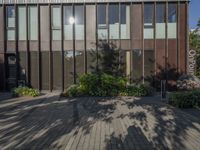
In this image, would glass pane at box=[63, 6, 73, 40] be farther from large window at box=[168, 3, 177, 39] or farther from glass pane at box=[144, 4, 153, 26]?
large window at box=[168, 3, 177, 39]

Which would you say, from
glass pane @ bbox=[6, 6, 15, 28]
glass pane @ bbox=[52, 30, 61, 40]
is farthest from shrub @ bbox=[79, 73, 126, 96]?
glass pane @ bbox=[6, 6, 15, 28]

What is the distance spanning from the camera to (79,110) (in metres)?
12.2

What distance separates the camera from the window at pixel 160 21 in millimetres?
20234

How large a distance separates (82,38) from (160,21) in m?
5.68

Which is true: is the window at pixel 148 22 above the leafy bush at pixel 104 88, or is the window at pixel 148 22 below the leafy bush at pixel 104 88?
above

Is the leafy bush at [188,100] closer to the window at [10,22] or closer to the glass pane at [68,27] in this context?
the glass pane at [68,27]

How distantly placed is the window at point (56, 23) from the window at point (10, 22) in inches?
111

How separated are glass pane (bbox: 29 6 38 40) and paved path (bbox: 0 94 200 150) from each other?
336 inches

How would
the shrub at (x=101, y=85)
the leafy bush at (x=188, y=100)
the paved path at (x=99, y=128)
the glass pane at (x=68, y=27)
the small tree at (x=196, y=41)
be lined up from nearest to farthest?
1. the paved path at (x=99, y=128)
2. the leafy bush at (x=188, y=100)
3. the shrub at (x=101, y=85)
4. the glass pane at (x=68, y=27)
5. the small tree at (x=196, y=41)

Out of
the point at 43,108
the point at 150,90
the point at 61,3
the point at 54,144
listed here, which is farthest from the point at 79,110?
the point at 61,3

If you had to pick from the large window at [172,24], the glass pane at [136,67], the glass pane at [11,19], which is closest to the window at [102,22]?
the glass pane at [136,67]

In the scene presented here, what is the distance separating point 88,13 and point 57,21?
2310 mm

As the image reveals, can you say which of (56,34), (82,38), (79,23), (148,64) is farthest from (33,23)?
(148,64)

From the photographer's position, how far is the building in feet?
66.4
